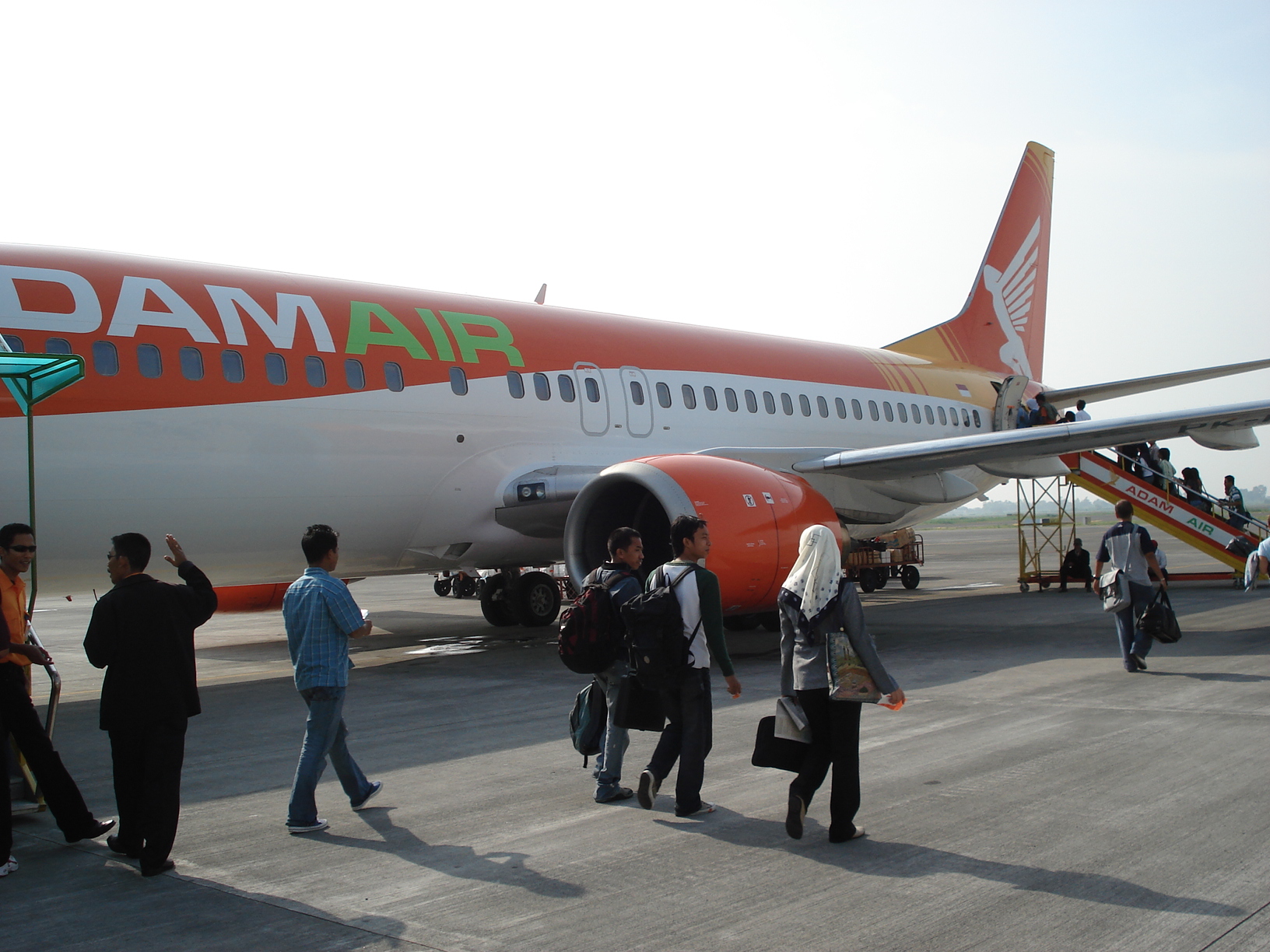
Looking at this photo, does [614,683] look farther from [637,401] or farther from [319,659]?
[637,401]

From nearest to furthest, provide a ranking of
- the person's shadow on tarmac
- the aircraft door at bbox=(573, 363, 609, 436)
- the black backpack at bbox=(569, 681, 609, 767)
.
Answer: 1. the person's shadow on tarmac
2. the black backpack at bbox=(569, 681, 609, 767)
3. the aircraft door at bbox=(573, 363, 609, 436)

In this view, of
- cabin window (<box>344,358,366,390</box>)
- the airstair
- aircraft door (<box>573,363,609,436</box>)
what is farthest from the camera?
the airstair

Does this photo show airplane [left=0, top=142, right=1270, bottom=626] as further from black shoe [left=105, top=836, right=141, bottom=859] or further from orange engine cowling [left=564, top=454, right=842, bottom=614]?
black shoe [left=105, top=836, right=141, bottom=859]

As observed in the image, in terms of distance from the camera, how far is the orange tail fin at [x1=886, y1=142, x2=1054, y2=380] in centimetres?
1944

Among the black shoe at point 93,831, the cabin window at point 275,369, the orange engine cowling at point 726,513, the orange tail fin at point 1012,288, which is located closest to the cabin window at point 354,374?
the cabin window at point 275,369

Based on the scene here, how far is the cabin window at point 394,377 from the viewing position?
33.6 ft

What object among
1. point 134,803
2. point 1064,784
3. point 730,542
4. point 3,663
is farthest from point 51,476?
point 1064,784

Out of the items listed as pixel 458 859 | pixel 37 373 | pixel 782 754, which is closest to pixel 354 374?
pixel 37 373

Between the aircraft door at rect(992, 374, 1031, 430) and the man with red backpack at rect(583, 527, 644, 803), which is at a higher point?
the aircraft door at rect(992, 374, 1031, 430)

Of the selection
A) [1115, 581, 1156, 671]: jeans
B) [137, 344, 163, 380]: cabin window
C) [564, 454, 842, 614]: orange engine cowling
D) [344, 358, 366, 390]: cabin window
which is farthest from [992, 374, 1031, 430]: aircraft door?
[137, 344, 163, 380]: cabin window

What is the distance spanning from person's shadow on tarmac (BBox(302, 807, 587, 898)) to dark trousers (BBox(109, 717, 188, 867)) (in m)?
0.67

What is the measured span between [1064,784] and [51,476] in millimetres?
7053

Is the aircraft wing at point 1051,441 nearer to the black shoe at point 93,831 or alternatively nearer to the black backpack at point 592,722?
the black backpack at point 592,722

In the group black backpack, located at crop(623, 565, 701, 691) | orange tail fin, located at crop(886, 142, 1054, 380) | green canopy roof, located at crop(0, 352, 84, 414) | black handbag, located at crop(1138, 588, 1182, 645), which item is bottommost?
black handbag, located at crop(1138, 588, 1182, 645)
